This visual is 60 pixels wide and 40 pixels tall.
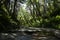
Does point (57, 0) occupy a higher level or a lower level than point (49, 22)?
higher

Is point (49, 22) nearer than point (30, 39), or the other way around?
point (30, 39)

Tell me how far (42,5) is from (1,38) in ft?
32.2

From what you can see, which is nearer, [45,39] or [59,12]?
[45,39]

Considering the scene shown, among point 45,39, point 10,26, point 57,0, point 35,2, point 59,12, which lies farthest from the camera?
point 35,2

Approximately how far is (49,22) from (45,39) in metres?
6.60

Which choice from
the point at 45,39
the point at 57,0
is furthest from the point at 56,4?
the point at 45,39

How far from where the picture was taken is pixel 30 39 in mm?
6738

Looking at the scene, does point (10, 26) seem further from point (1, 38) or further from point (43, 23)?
point (43, 23)

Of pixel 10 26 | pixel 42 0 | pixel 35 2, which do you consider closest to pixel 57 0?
pixel 42 0

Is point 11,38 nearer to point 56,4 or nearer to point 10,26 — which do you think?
point 10,26

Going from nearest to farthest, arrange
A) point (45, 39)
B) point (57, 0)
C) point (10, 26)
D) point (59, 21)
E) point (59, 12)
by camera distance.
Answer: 1. point (45, 39)
2. point (10, 26)
3. point (59, 21)
4. point (59, 12)
5. point (57, 0)

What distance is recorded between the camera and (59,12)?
1456cm

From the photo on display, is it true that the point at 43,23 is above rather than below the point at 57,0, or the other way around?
below

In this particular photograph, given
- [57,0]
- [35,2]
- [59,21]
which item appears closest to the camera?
[59,21]
